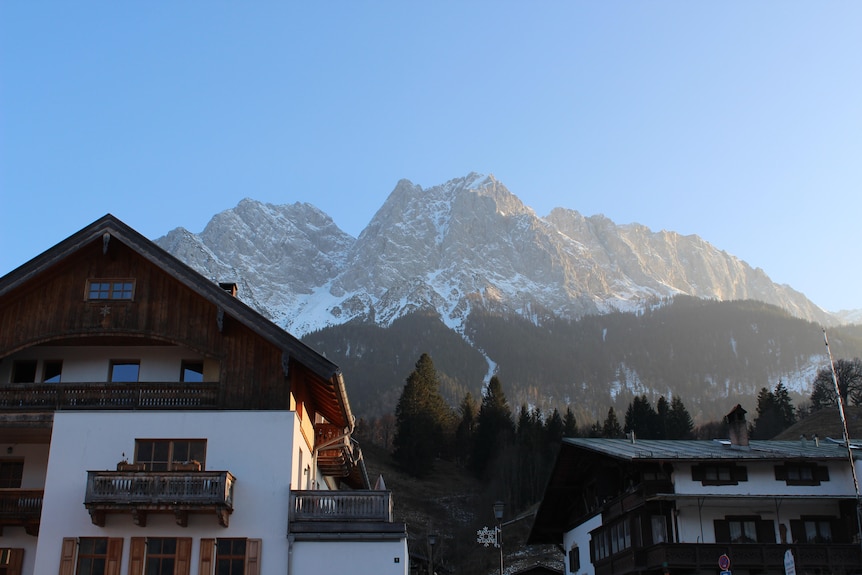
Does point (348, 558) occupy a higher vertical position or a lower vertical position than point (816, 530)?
lower

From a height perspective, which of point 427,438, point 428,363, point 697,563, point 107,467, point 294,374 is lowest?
point 697,563

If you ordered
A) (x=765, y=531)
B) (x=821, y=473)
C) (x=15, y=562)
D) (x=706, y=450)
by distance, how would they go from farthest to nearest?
(x=706, y=450)
(x=821, y=473)
(x=765, y=531)
(x=15, y=562)

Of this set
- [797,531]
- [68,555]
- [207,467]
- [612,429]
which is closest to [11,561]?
[68,555]

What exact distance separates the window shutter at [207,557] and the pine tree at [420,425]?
82232 mm

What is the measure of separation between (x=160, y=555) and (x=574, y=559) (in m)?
27.6

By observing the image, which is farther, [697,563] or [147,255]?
[697,563]

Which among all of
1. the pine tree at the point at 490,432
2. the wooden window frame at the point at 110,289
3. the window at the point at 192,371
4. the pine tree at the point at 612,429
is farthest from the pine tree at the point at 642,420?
the wooden window frame at the point at 110,289

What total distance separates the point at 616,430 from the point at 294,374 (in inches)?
3426

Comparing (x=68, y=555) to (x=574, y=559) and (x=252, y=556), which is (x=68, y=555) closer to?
(x=252, y=556)

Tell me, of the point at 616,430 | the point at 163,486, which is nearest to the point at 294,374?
the point at 163,486

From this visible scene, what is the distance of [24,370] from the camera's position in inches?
1296

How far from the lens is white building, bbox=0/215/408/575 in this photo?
29.3 meters

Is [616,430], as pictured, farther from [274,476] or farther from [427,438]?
[274,476]

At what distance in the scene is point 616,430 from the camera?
372 feet
